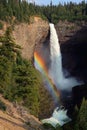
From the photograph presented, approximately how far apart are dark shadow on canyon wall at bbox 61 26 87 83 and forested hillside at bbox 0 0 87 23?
288 inches

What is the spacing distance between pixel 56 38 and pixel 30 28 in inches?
378

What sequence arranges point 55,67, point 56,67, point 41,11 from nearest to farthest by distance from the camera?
point 56,67, point 55,67, point 41,11

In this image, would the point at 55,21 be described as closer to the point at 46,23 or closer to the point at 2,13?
the point at 46,23

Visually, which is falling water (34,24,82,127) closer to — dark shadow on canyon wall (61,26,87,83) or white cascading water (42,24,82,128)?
white cascading water (42,24,82,128)

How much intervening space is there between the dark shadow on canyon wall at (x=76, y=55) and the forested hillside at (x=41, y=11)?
24.0ft

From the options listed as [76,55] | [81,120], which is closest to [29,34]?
[76,55]

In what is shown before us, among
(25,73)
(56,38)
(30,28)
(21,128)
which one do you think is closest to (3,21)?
(30,28)

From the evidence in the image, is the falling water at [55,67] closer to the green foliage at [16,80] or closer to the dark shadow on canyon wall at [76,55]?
the dark shadow on canyon wall at [76,55]

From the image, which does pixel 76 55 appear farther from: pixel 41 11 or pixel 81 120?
pixel 81 120

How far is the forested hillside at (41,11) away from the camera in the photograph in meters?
119

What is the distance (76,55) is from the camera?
130000 mm

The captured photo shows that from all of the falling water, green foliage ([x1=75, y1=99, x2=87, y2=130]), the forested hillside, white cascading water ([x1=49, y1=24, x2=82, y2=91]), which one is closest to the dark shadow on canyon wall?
white cascading water ([x1=49, y1=24, x2=82, y2=91])

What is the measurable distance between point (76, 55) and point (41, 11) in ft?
54.1

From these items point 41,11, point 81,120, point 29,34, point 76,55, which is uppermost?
point 81,120
